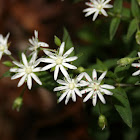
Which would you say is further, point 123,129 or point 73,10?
point 73,10

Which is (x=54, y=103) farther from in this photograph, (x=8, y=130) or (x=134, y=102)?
(x=134, y=102)

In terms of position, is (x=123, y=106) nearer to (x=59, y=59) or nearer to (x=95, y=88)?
(x=95, y=88)

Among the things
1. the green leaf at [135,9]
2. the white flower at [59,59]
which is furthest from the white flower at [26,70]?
the green leaf at [135,9]

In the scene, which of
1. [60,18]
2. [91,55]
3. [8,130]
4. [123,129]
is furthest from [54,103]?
[60,18]

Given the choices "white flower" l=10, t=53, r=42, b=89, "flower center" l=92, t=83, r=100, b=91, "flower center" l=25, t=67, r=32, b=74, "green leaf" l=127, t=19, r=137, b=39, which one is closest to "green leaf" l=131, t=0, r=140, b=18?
"green leaf" l=127, t=19, r=137, b=39

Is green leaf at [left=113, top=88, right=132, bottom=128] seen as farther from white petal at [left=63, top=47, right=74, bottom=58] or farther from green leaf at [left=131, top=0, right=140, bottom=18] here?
green leaf at [left=131, top=0, right=140, bottom=18]

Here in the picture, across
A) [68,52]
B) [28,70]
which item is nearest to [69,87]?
[68,52]

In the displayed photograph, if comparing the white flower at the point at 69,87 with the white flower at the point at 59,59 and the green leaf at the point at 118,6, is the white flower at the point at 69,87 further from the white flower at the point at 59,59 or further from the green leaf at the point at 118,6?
the green leaf at the point at 118,6

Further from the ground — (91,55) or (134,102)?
(91,55)
